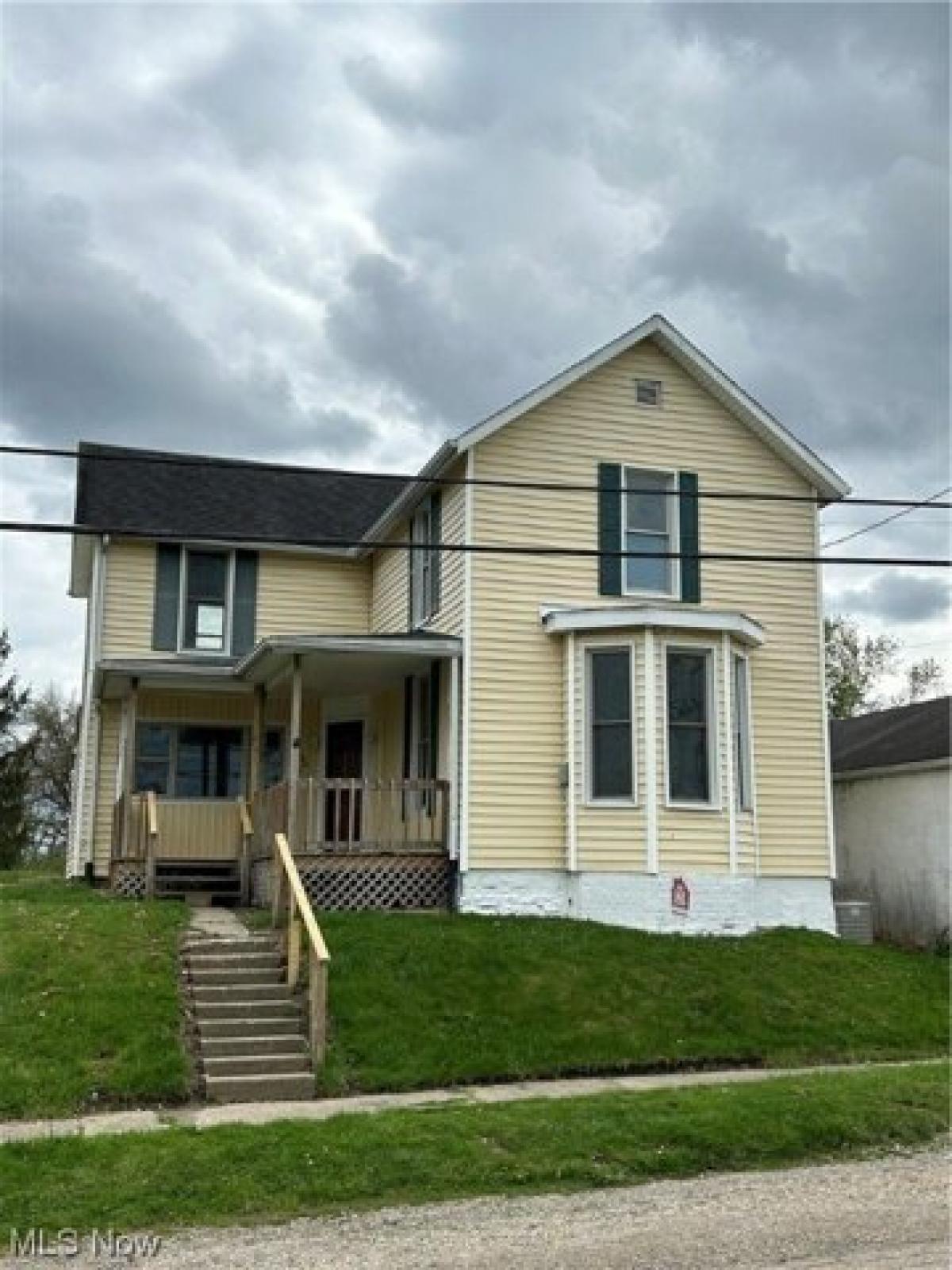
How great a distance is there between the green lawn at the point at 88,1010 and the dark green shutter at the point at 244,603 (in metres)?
6.91

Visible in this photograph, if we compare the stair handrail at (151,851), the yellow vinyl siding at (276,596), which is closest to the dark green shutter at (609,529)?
the yellow vinyl siding at (276,596)

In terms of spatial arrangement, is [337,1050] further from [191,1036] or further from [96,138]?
[96,138]

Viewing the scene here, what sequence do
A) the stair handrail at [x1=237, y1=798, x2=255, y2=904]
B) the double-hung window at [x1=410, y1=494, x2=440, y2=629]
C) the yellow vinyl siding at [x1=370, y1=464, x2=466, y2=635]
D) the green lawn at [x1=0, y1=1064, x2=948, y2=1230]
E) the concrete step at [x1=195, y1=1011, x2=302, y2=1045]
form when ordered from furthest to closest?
the double-hung window at [x1=410, y1=494, x2=440, y2=629], the stair handrail at [x1=237, y1=798, x2=255, y2=904], the yellow vinyl siding at [x1=370, y1=464, x2=466, y2=635], the concrete step at [x1=195, y1=1011, x2=302, y2=1045], the green lawn at [x1=0, y1=1064, x2=948, y2=1230]

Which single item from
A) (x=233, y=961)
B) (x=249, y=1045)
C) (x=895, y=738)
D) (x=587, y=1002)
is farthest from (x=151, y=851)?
(x=895, y=738)

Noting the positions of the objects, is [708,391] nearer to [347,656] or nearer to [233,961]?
[347,656]

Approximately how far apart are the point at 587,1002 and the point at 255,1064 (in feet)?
11.5

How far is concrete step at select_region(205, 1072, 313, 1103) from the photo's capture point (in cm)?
941

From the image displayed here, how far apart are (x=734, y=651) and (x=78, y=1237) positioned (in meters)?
11.6

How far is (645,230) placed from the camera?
45.6 feet

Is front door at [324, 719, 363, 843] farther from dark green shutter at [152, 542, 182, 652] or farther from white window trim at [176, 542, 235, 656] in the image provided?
dark green shutter at [152, 542, 182, 652]

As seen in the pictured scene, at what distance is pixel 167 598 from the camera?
20344mm

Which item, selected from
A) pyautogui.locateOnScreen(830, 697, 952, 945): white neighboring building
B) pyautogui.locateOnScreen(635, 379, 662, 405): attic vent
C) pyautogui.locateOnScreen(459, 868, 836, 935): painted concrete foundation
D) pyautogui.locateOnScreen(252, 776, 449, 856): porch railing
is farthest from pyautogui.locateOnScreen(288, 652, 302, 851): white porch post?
pyautogui.locateOnScreen(830, 697, 952, 945): white neighboring building

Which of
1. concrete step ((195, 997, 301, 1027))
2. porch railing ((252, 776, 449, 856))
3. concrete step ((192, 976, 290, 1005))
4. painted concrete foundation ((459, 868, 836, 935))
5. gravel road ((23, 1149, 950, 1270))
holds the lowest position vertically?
gravel road ((23, 1149, 950, 1270))

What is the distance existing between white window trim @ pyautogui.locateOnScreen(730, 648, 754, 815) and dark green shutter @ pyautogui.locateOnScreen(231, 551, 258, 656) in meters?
8.11
